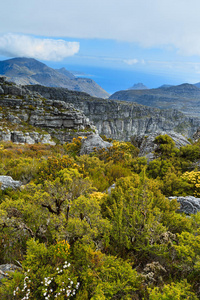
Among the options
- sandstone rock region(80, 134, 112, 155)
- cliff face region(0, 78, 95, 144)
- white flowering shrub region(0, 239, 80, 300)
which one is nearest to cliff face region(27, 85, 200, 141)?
cliff face region(0, 78, 95, 144)

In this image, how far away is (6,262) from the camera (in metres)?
4.10

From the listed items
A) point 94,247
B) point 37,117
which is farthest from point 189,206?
Result: point 37,117

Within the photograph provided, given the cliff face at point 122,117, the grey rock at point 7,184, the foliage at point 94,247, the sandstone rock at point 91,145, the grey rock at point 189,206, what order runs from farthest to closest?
the cliff face at point 122,117
the sandstone rock at point 91,145
the grey rock at point 7,184
the grey rock at point 189,206
the foliage at point 94,247

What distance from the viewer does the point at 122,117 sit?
6727 inches

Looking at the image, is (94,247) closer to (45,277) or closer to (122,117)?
(45,277)

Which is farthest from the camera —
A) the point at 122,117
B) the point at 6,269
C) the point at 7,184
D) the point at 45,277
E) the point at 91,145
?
the point at 122,117

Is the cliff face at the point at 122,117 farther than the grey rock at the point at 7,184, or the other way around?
the cliff face at the point at 122,117

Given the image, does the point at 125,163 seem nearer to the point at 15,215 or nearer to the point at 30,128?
the point at 15,215

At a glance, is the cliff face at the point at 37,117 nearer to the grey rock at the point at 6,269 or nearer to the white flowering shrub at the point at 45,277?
the grey rock at the point at 6,269

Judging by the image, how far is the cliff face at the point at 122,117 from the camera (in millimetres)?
162250

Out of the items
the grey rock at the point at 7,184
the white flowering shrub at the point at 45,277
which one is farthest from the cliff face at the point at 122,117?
the white flowering shrub at the point at 45,277

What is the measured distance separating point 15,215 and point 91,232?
2203mm

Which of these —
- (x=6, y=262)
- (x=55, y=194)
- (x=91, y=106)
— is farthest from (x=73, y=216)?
(x=91, y=106)

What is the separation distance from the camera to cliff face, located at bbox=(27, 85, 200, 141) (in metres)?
162
